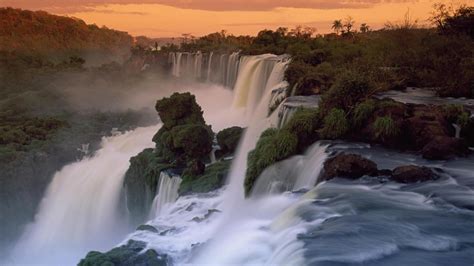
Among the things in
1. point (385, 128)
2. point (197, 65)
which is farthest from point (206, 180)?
point (197, 65)

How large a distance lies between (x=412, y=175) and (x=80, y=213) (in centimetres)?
1451

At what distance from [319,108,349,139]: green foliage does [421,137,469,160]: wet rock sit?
2020 millimetres

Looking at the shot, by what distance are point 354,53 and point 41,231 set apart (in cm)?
1583

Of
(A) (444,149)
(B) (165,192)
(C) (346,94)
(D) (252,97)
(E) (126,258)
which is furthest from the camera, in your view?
(D) (252,97)

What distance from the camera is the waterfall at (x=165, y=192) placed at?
54.3ft

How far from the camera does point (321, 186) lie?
1060 centimetres

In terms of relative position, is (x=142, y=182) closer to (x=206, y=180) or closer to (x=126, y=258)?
(x=206, y=180)

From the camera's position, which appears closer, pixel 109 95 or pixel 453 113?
pixel 453 113

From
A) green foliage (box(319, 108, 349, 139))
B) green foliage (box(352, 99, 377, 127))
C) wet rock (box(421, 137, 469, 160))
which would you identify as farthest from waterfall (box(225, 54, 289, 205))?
wet rock (box(421, 137, 469, 160))

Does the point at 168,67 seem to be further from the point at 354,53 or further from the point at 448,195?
the point at 448,195

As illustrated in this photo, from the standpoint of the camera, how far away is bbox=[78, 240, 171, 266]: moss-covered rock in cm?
931

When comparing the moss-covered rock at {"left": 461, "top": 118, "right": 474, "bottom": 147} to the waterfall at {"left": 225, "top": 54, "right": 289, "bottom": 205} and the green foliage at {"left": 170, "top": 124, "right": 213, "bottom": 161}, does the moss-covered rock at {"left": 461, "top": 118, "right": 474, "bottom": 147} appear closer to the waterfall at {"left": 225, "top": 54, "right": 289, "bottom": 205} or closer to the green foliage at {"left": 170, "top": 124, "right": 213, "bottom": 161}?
the waterfall at {"left": 225, "top": 54, "right": 289, "bottom": 205}

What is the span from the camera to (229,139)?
18.4m

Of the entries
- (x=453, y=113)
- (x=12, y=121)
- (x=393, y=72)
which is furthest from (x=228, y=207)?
(x=12, y=121)
